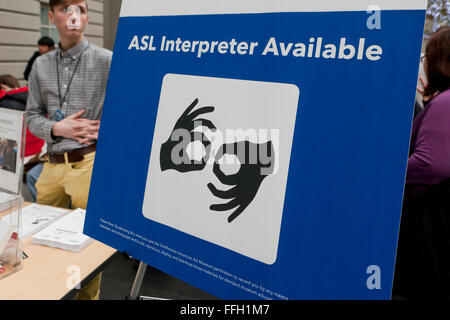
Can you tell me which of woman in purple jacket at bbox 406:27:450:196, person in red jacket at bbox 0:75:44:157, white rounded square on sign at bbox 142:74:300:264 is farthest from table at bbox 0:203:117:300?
person in red jacket at bbox 0:75:44:157

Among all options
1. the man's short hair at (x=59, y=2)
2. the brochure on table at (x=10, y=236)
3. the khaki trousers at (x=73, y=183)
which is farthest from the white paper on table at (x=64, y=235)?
the man's short hair at (x=59, y=2)

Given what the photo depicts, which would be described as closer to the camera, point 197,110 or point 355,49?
point 355,49

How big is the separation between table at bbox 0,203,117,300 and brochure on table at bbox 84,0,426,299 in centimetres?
40

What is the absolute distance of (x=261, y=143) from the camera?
58 centimetres

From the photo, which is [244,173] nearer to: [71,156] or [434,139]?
[434,139]

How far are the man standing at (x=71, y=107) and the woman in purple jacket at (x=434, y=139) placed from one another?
144 centimetres

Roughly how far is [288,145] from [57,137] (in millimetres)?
1442

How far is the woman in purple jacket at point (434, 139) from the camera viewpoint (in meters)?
1.40

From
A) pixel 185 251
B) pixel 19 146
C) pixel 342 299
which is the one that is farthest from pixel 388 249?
pixel 19 146

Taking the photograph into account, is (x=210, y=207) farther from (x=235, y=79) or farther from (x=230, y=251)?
(x=235, y=79)

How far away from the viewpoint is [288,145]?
0.55 metres

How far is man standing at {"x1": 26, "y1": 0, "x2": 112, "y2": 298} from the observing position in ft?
5.34

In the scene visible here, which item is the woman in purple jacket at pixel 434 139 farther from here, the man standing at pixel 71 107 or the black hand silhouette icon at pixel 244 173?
the man standing at pixel 71 107

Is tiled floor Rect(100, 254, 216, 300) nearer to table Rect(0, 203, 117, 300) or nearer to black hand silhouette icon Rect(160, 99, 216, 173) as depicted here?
table Rect(0, 203, 117, 300)
